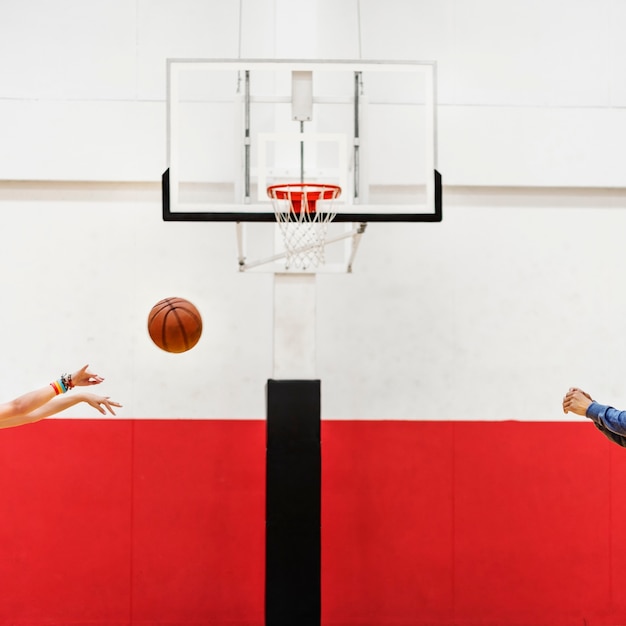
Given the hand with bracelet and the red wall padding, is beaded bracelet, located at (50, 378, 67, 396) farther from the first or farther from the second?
the red wall padding

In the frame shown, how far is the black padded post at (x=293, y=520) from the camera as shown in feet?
12.4

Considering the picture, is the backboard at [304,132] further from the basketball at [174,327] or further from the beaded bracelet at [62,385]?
the beaded bracelet at [62,385]

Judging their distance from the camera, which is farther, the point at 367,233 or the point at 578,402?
the point at 367,233

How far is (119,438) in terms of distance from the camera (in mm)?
4426

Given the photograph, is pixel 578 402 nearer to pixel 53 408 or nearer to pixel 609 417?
pixel 609 417

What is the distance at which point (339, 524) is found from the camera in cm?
441

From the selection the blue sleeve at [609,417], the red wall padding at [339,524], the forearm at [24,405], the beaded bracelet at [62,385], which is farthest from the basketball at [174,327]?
the blue sleeve at [609,417]

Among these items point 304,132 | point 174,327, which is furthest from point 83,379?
point 304,132

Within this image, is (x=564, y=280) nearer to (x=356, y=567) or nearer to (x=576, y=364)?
(x=576, y=364)

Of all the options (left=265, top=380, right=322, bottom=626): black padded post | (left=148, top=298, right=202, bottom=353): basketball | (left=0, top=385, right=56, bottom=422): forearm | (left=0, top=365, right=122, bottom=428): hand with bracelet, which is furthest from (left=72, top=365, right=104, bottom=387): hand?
(left=265, top=380, right=322, bottom=626): black padded post

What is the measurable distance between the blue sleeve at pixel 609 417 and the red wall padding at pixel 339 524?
4.34ft

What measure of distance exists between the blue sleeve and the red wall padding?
4.34ft

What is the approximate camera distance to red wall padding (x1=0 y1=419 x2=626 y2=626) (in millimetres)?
4391

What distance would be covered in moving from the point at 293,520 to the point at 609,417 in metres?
1.87
